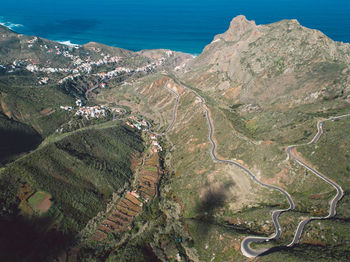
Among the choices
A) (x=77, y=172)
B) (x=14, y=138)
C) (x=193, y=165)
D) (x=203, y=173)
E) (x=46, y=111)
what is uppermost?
(x=193, y=165)

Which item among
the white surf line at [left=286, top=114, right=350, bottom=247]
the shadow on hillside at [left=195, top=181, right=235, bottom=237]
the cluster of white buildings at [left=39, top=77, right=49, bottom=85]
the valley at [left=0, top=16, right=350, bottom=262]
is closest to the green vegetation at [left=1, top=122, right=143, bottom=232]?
the valley at [left=0, top=16, right=350, bottom=262]

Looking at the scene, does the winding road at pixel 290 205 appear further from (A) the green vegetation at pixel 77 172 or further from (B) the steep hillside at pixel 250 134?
(A) the green vegetation at pixel 77 172

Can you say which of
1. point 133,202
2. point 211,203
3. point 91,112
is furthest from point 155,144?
point 91,112

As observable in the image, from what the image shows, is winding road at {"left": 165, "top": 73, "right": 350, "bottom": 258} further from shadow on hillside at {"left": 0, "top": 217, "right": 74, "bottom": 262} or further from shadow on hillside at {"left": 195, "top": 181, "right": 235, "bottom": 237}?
shadow on hillside at {"left": 0, "top": 217, "right": 74, "bottom": 262}

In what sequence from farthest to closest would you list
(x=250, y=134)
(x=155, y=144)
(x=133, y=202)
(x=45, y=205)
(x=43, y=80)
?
(x=43, y=80)
(x=155, y=144)
(x=250, y=134)
(x=133, y=202)
(x=45, y=205)

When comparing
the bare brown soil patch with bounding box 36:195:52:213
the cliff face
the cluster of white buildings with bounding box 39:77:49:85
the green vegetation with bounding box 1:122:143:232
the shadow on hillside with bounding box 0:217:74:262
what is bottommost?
the shadow on hillside with bounding box 0:217:74:262

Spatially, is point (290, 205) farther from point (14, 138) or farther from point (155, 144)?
point (14, 138)
